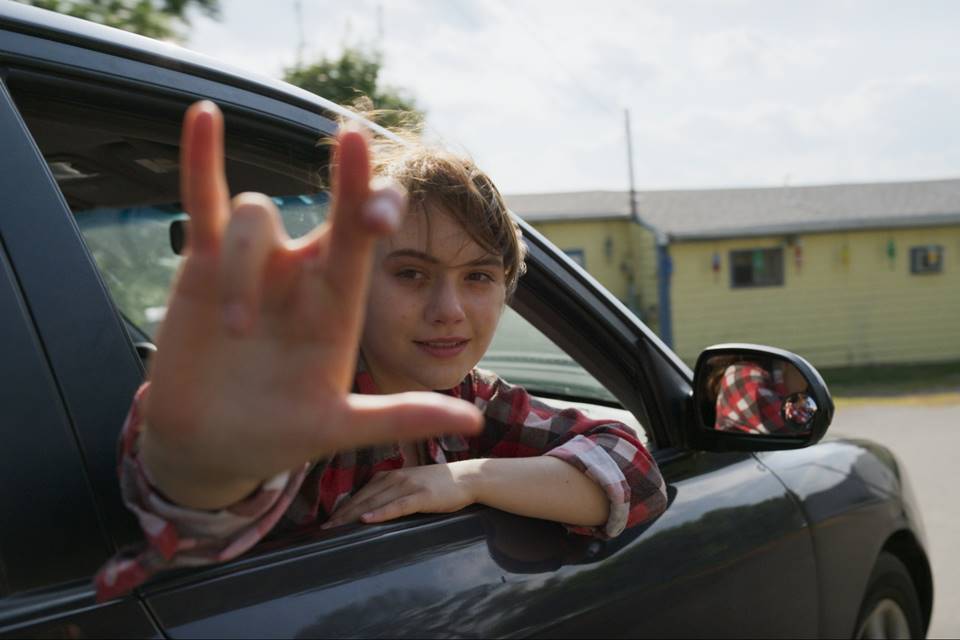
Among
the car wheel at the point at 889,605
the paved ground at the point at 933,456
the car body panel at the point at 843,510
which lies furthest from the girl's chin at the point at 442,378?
the paved ground at the point at 933,456

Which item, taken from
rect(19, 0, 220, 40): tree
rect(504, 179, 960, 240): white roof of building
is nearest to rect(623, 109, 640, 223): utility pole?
rect(504, 179, 960, 240): white roof of building

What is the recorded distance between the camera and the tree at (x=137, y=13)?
795 centimetres

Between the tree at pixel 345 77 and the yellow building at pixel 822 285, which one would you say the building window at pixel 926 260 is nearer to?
the yellow building at pixel 822 285

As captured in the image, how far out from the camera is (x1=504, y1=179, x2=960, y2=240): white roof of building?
19.0 meters

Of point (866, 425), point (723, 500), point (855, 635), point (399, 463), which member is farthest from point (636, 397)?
point (866, 425)

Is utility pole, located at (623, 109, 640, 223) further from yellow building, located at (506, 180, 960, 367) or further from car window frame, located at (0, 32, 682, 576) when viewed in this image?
car window frame, located at (0, 32, 682, 576)

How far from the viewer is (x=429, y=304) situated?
164cm

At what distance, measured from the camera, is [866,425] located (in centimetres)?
1091

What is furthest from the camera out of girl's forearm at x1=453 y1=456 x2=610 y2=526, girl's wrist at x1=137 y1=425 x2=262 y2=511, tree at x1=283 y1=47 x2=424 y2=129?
tree at x1=283 y1=47 x2=424 y2=129

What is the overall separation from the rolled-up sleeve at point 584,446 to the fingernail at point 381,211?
0.92 m

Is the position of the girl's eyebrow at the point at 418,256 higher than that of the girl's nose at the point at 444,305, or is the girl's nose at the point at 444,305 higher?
the girl's eyebrow at the point at 418,256

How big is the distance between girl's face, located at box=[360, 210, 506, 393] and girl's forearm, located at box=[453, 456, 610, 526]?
20 centimetres

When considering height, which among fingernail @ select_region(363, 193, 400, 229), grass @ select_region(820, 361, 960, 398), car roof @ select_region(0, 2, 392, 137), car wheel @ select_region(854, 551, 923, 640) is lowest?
grass @ select_region(820, 361, 960, 398)

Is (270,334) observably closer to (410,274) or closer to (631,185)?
(410,274)
